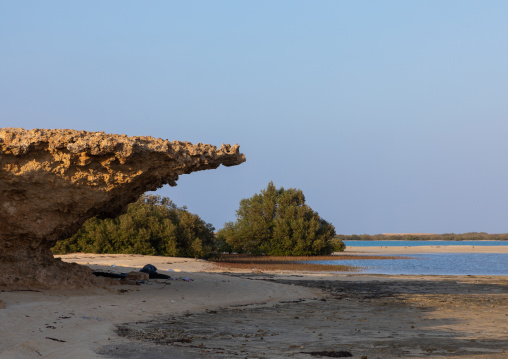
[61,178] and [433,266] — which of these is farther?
[433,266]

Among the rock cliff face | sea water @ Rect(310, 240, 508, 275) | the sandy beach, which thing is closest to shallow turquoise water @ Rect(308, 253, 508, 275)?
sea water @ Rect(310, 240, 508, 275)

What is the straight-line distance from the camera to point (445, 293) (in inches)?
736

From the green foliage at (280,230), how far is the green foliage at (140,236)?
10.3 metres

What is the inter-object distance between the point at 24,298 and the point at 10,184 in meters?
2.74

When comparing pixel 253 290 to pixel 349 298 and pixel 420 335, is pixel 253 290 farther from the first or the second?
pixel 420 335

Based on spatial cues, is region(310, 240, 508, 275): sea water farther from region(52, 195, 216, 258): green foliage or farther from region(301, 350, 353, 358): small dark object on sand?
region(301, 350, 353, 358): small dark object on sand

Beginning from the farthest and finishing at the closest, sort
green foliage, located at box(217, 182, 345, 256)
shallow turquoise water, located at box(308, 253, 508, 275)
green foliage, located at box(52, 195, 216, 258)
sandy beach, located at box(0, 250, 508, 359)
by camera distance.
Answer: green foliage, located at box(217, 182, 345, 256), green foliage, located at box(52, 195, 216, 258), shallow turquoise water, located at box(308, 253, 508, 275), sandy beach, located at box(0, 250, 508, 359)

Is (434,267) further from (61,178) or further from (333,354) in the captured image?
(333,354)

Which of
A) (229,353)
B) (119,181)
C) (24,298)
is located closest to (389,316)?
(229,353)

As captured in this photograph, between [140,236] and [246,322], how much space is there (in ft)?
88.7

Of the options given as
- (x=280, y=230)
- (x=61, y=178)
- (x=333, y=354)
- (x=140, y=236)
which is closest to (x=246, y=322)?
(x=333, y=354)

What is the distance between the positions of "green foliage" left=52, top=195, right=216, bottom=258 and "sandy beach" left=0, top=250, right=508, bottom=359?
19.4 m

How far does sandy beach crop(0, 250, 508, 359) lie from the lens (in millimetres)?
8500

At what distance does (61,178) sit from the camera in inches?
522
